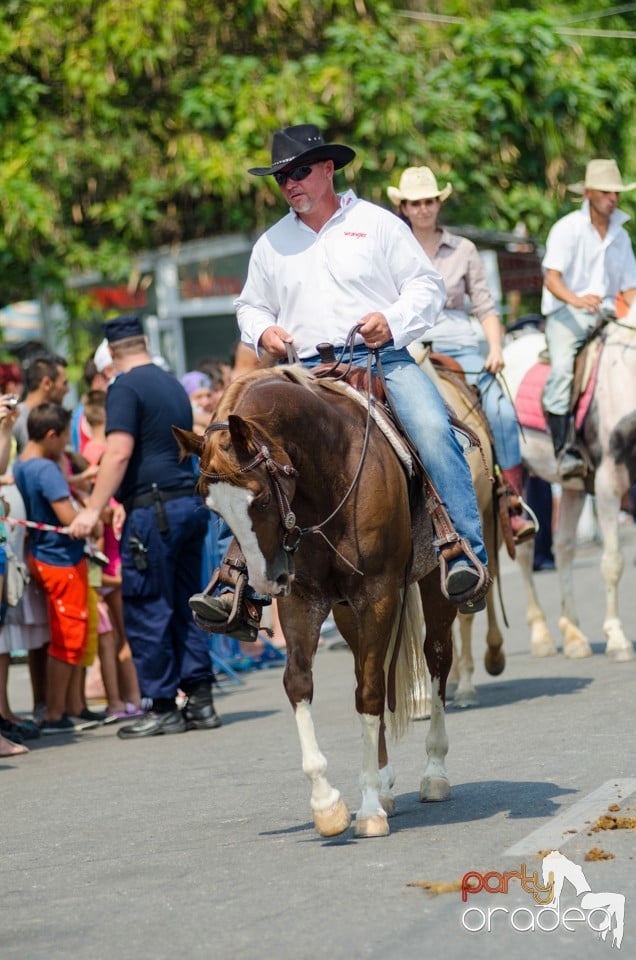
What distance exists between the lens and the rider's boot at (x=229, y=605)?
6246mm

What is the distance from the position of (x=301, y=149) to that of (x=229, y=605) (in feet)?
6.53

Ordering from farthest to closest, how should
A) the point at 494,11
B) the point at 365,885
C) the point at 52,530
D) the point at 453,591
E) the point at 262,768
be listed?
1. the point at 494,11
2. the point at 52,530
3. the point at 262,768
4. the point at 453,591
5. the point at 365,885

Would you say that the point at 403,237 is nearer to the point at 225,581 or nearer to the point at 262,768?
the point at 225,581

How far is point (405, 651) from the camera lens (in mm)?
7270

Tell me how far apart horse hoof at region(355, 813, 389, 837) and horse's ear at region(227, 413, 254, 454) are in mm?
1525

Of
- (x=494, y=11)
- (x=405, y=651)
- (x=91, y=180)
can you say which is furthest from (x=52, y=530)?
(x=494, y=11)

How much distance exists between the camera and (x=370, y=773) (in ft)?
21.4

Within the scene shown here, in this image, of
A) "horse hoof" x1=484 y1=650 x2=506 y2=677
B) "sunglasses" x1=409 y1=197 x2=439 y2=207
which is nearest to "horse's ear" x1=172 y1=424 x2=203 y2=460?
"sunglasses" x1=409 y1=197 x2=439 y2=207

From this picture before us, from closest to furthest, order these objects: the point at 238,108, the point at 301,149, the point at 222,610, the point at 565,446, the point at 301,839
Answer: the point at 222,610
the point at 301,839
the point at 301,149
the point at 565,446
the point at 238,108

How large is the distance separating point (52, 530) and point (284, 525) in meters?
5.19

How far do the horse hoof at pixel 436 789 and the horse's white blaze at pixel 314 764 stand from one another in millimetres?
785

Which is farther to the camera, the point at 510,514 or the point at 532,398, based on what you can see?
the point at 532,398

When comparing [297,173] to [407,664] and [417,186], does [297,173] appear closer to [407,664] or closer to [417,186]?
[407,664]

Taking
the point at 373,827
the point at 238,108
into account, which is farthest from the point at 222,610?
the point at 238,108
